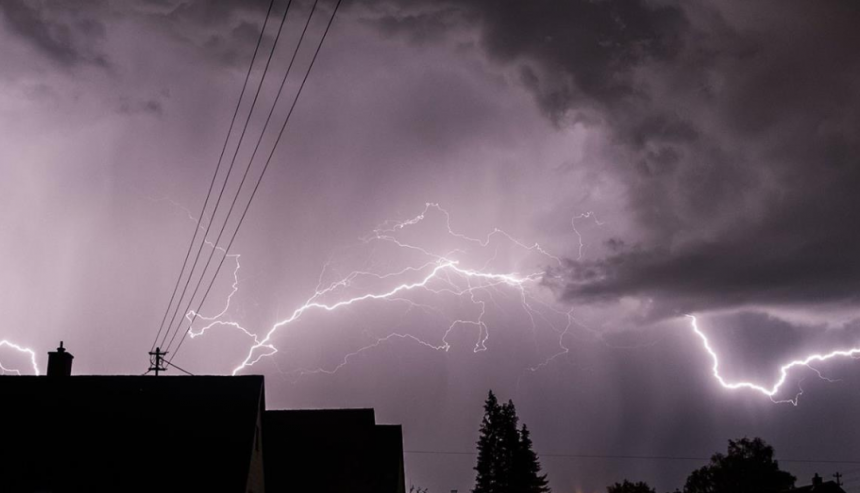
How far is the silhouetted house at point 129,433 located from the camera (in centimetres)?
2125

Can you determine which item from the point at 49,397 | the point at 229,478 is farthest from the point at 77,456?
the point at 229,478

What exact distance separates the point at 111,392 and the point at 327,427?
972 cm

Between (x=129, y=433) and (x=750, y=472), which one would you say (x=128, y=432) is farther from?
(x=750, y=472)

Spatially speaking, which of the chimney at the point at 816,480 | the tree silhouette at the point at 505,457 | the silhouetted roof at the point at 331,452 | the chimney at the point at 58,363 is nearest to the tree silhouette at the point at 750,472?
the chimney at the point at 816,480

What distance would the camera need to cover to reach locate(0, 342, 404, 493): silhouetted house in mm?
21250

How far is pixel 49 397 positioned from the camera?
23.4 m

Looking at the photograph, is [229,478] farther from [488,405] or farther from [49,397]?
[488,405]

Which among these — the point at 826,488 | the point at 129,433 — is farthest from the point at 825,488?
the point at 129,433

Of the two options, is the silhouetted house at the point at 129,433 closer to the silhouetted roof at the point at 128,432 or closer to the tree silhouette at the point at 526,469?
the silhouetted roof at the point at 128,432

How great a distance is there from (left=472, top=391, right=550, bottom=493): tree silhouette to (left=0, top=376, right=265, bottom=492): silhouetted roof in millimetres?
32799

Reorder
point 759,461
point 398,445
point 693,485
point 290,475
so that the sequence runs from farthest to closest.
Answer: point 693,485, point 759,461, point 398,445, point 290,475

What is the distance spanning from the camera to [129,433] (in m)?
22.5

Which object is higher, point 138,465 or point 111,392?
point 111,392

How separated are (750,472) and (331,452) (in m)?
52.7
